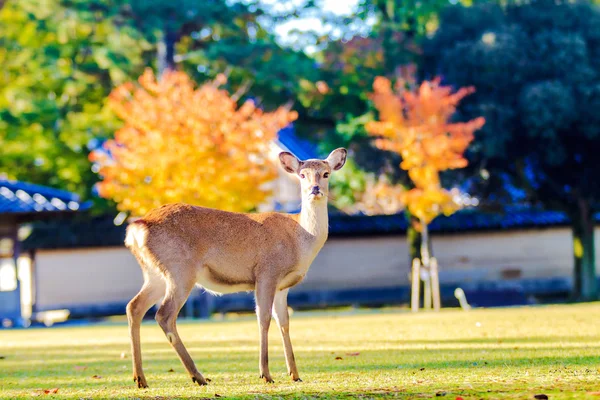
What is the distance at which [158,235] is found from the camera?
33.6 feet

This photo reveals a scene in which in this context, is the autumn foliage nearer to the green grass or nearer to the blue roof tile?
the green grass

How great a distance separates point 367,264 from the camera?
3644 centimetres

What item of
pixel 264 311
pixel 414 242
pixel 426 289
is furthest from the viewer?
pixel 414 242

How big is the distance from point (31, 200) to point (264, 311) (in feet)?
63.7

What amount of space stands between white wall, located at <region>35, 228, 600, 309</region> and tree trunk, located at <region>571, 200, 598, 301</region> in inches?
134

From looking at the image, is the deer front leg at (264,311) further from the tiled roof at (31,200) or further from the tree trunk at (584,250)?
the tree trunk at (584,250)

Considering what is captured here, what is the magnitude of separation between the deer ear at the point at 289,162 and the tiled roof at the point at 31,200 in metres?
17.8

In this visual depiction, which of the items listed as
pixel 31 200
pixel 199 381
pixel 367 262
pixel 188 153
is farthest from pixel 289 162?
pixel 367 262

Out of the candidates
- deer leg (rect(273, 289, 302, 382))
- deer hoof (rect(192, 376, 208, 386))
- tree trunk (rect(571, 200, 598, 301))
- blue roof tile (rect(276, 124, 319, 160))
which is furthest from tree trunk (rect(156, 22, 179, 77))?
deer hoof (rect(192, 376, 208, 386))

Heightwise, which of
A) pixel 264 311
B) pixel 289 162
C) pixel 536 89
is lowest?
pixel 264 311

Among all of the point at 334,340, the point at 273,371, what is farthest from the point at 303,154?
the point at 273,371

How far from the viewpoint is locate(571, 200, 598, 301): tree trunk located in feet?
109

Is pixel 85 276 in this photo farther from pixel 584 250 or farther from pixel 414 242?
pixel 584 250

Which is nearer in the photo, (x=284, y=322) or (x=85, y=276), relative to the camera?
(x=284, y=322)
